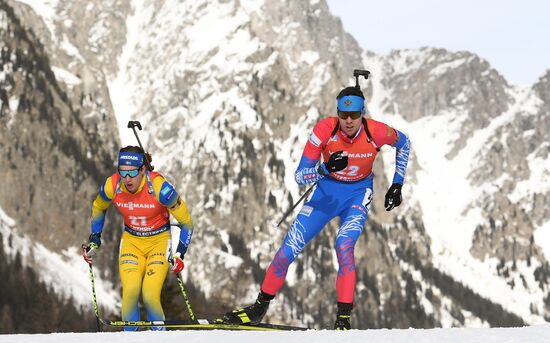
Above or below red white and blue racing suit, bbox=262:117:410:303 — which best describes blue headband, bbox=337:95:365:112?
above

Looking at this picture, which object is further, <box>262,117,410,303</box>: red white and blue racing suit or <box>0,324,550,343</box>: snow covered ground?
<box>262,117,410,303</box>: red white and blue racing suit

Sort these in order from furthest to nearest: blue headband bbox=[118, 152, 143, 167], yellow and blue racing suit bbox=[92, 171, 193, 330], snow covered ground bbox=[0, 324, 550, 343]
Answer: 1. yellow and blue racing suit bbox=[92, 171, 193, 330]
2. blue headband bbox=[118, 152, 143, 167]
3. snow covered ground bbox=[0, 324, 550, 343]

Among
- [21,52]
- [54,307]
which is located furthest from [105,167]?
[54,307]

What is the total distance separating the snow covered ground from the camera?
243 inches

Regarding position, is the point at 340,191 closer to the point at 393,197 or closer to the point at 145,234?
the point at 393,197

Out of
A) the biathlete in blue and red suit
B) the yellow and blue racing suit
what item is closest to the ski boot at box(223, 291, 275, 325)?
the biathlete in blue and red suit

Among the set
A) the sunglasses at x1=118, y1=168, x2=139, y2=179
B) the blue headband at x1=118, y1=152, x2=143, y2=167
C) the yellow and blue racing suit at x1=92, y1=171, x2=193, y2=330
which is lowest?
the yellow and blue racing suit at x1=92, y1=171, x2=193, y2=330

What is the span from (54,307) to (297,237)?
106781 mm

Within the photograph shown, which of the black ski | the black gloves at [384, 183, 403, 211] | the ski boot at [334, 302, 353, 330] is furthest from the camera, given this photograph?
the black gloves at [384, 183, 403, 211]

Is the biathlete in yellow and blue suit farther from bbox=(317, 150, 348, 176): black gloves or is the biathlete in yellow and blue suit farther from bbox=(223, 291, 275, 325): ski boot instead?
bbox=(317, 150, 348, 176): black gloves

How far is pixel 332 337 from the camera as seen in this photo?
6531 mm

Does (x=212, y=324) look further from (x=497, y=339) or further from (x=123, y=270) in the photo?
(x=497, y=339)

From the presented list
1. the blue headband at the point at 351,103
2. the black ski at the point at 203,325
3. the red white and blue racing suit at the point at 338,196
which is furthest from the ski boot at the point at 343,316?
the blue headband at the point at 351,103

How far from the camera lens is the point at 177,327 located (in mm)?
10430
